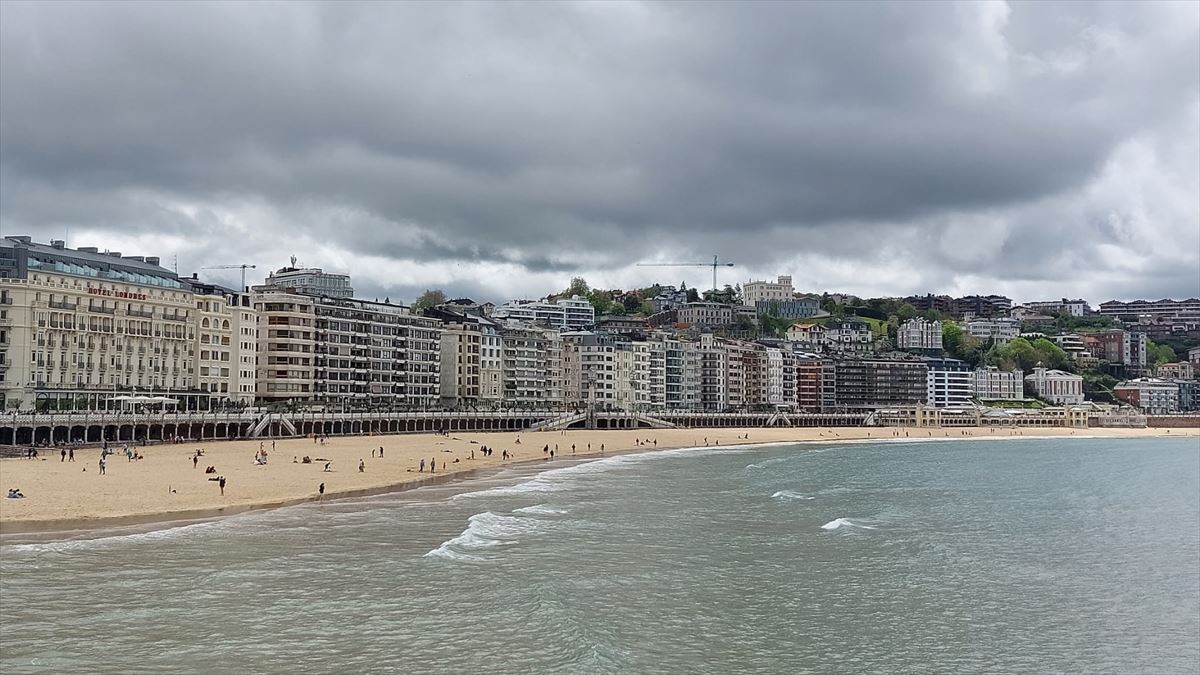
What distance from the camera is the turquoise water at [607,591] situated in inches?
1011

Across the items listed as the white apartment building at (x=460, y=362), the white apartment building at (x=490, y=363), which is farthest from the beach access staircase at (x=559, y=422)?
the white apartment building at (x=460, y=362)

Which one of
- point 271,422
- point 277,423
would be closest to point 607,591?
point 271,422

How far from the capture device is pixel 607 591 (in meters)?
33.1

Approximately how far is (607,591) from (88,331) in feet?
283

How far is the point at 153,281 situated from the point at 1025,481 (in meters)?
91.8

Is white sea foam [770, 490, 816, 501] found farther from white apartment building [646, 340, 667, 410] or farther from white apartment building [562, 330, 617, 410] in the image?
white apartment building [646, 340, 667, 410]

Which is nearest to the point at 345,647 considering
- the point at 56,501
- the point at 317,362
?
the point at 56,501

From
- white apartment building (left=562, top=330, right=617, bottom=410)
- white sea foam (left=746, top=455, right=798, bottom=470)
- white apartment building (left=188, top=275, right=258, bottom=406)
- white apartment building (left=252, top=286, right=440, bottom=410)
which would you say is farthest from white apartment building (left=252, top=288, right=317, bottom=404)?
white sea foam (left=746, top=455, right=798, bottom=470)

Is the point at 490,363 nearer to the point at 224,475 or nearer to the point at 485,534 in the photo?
the point at 224,475

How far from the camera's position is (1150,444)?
16450cm

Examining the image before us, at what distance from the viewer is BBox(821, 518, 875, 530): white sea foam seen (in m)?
51.3

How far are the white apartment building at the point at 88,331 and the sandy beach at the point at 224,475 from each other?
1857cm

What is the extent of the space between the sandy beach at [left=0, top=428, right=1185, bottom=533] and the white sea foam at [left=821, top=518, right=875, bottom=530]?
Result: 25.5m

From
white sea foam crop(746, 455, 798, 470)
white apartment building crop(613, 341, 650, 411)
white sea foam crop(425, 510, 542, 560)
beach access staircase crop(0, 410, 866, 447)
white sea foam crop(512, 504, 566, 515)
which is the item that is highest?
white apartment building crop(613, 341, 650, 411)
